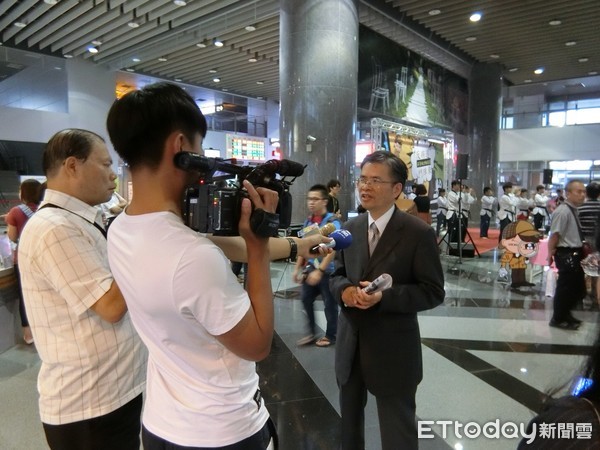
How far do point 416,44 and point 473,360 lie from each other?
9478mm

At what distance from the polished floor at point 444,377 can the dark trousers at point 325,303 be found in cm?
21

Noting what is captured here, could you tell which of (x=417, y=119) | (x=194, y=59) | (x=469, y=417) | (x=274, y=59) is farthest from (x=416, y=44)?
(x=469, y=417)

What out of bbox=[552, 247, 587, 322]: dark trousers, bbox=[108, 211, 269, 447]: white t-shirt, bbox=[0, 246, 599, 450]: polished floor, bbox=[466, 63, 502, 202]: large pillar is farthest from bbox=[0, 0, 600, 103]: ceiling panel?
bbox=[108, 211, 269, 447]: white t-shirt

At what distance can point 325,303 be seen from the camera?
3.81m

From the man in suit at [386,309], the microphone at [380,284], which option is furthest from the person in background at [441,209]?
the microphone at [380,284]

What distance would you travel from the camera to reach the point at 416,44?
10734 millimetres

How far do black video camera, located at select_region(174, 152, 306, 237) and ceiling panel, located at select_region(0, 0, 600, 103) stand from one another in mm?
8768

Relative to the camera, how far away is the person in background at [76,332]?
1.12 meters

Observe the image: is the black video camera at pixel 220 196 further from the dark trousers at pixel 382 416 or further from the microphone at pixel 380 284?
the dark trousers at pixel 382 416

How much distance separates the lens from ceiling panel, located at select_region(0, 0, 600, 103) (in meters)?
8.80

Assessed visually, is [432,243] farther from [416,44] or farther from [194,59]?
[194,59]

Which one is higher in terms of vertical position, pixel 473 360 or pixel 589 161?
pixel 589 161

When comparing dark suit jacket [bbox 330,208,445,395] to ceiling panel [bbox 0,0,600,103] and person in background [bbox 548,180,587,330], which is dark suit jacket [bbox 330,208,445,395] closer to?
person in background [bbox 548,180,587,330]

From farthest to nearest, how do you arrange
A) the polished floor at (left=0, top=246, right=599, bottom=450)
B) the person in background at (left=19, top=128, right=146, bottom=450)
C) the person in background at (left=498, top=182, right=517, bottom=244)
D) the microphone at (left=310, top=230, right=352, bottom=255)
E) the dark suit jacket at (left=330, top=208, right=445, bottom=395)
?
the person in background at (left=498, top=182, right=517, bottom=244)
the polished floor at (left=0, top=246, right=599, bottom=450)
the dark suit jacket at (left=330, top=208, right=445, bottom=395)
the microphone at (left=310, top=230, right=352, bottom=255)
the person in background at (left=19, top=128, right=146, bottom=450)
